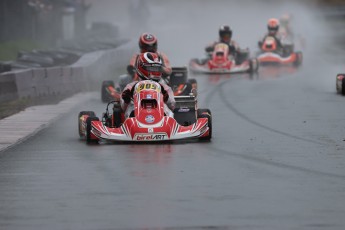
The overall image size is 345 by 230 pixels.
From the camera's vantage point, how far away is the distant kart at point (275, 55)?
117 ft

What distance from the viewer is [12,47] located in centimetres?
4278

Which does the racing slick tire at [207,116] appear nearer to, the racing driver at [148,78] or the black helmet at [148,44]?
the racing driver at [148,78]

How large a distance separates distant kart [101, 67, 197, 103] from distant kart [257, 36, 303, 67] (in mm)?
14206

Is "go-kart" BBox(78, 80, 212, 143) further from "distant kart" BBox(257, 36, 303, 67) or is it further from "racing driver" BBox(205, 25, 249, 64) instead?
"distant kart" BBox(257, 36, 303, 67)

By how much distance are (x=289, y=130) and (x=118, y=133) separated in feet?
9.58

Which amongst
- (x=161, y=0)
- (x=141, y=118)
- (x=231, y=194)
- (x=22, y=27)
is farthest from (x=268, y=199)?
(x=161, y=0)

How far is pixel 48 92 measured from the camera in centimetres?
2398

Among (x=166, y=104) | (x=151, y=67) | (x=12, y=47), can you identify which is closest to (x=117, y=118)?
(x=166, y=104)

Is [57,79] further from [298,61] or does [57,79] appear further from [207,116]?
[298,61]

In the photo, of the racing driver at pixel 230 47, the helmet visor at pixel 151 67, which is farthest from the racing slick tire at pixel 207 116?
the racing driver at pixel 230 47

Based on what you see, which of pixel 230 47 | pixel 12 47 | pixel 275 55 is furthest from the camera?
pixel 12 47

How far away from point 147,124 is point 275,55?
23.1 m

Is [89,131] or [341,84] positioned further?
[341,84]

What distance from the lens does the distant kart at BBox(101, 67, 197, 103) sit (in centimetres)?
1950
